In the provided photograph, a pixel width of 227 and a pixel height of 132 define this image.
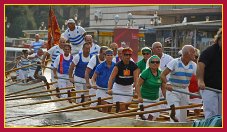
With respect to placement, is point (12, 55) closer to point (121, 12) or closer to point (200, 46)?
point (121, 12)

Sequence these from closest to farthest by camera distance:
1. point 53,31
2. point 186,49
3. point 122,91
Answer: point 186,49
point 122,91
point 53,31

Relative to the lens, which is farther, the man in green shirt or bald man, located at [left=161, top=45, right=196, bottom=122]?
the man in green shirt

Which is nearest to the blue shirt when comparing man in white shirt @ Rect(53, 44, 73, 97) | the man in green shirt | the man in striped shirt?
the man in green shirt

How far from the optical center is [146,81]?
11.6 metres

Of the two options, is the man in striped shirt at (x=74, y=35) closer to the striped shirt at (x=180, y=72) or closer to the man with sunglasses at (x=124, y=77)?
the man with sunglasses at (x=124, y=77)

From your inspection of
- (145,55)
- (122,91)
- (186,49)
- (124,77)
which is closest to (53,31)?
(145,55)

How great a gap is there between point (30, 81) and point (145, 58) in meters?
14.6

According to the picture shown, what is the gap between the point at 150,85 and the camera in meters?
11.6

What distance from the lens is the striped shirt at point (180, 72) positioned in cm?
1145

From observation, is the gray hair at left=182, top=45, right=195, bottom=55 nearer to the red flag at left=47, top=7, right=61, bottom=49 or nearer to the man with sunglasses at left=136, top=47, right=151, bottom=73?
the man with sunglasses at left=136, top=47, right=151, bottom=73

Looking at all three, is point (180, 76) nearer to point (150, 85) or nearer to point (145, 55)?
point (150, 85)

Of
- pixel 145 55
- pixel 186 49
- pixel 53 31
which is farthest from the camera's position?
pixel 53 31

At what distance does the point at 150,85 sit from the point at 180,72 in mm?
621

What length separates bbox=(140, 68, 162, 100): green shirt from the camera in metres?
11.5
